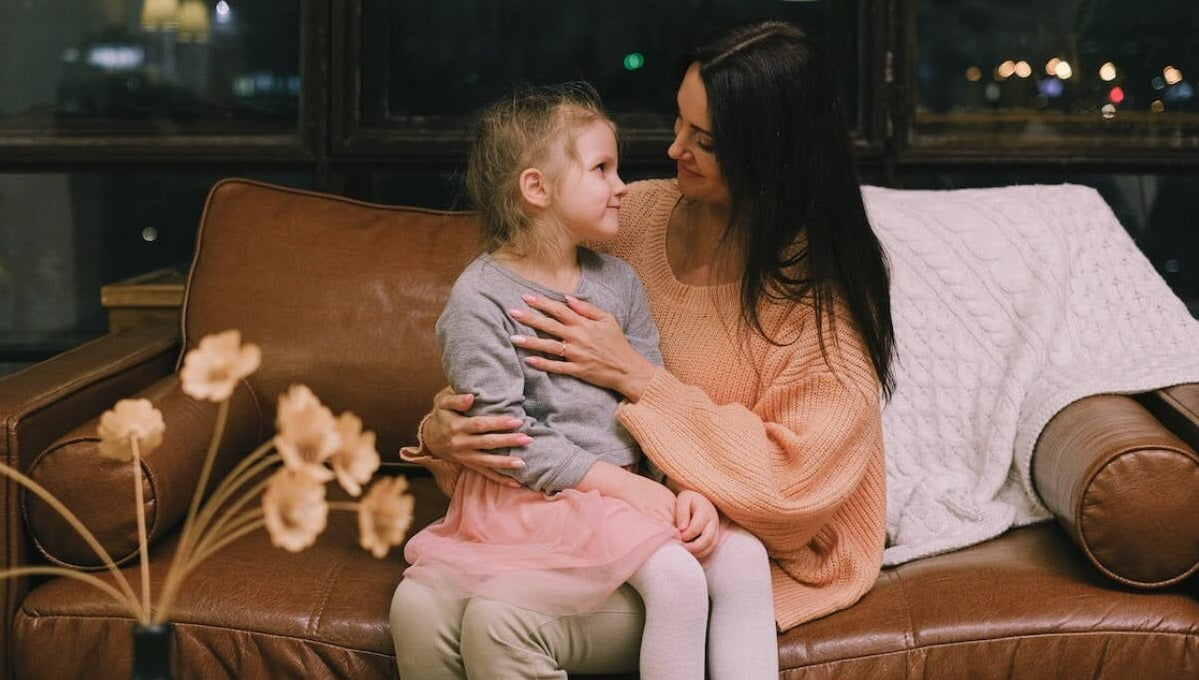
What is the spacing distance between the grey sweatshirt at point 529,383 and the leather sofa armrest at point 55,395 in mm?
626

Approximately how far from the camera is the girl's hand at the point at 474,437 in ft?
5.94

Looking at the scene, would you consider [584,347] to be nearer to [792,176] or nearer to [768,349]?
[768,349]

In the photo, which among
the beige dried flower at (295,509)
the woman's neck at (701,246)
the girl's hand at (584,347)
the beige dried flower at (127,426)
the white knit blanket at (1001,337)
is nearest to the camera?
the beige dried flower at (295,509)

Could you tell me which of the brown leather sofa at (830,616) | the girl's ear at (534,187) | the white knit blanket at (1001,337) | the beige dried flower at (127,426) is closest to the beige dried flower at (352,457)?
the beige dried flower at (127,426)

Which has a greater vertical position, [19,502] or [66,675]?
[19,502]

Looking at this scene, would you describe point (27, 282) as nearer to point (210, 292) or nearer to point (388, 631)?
point (210, 292)

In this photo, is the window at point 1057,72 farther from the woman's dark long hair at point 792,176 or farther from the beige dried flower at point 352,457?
the beige dried flower at point 352,457

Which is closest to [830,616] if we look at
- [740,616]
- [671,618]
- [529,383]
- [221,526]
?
[740,616]

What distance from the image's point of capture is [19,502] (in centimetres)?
194

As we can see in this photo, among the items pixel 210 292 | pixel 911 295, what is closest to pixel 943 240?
pixel 911 295

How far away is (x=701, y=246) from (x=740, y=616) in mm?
628

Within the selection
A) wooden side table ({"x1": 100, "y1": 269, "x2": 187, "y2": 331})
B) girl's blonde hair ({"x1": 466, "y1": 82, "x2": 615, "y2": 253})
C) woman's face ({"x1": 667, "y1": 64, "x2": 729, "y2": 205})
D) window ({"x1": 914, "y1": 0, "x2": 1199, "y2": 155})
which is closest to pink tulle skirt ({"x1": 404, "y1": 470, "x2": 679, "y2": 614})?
girl's blonde hair ({"x1": 466, "y1": 82, "x2": 615, "y2": 253})

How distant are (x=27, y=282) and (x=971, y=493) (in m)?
2.15

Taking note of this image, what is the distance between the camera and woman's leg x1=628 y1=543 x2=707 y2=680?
1.69 metres
